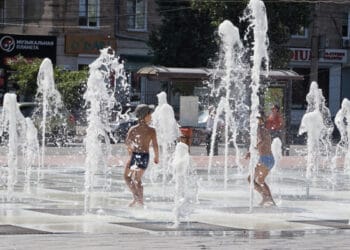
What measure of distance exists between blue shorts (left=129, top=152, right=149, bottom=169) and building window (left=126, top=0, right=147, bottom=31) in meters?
31.7

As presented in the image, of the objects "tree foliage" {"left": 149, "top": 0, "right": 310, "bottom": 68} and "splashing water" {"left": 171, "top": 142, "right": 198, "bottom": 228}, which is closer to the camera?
"splashing water" {"left": 171, "top": 142, "right": 198, "bottom": 228}

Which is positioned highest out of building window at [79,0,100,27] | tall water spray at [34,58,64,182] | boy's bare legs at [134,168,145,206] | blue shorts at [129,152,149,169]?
building window at [79,0,100,27]

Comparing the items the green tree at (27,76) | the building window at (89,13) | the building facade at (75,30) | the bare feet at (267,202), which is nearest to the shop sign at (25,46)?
the building facade at (75,30)

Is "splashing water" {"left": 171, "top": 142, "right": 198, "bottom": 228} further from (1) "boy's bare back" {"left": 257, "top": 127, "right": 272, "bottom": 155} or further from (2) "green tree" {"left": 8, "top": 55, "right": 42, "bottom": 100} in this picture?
(2) "green tree" {"left": 8, "top": 55, "right": 42, "bottom": 100}

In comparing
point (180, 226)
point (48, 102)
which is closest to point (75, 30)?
point (48, 102)

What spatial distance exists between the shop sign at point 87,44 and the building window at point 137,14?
5.48ft

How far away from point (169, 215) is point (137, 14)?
33042 millimetres

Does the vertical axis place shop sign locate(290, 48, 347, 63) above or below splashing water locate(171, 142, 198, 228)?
above

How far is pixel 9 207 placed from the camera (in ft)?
42.9

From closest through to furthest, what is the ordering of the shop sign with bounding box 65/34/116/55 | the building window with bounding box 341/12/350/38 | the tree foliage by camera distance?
the tree foliage < the shop sign with bounding box 65/34/116/55 < the building window with bounding box 341/12/350/38

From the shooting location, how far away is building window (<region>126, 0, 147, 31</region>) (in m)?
44.7

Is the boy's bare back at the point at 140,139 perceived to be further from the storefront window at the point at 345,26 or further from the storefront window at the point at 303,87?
the storefront window at the point at 345,26

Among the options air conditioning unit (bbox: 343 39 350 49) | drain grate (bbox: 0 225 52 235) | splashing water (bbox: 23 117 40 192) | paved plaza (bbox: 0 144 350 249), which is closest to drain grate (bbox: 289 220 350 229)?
paved plaza (bbox: 0 144 350 249)

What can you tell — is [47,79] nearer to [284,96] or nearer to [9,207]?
[284,96]
